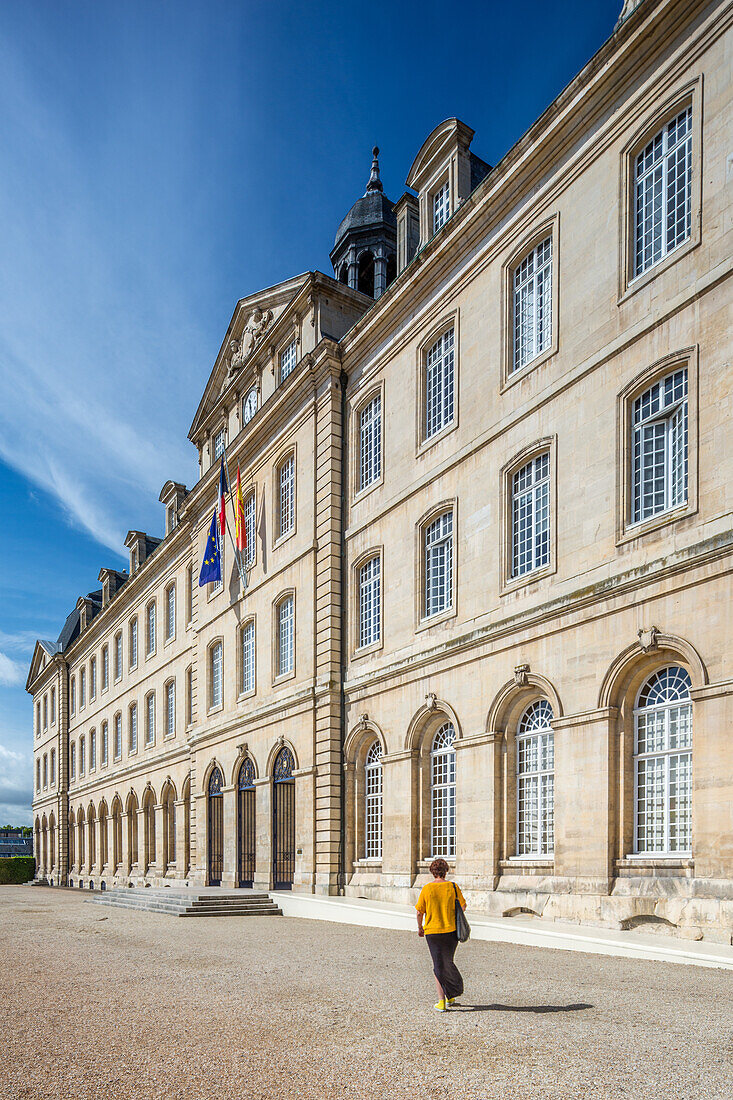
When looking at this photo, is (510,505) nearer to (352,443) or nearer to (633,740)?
(633,740)

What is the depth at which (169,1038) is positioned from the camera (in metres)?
7.32

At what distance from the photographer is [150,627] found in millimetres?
43750

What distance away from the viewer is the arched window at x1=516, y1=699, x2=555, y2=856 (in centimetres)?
1630

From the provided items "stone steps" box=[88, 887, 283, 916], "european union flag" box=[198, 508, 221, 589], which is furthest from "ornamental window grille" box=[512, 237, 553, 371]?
Result: "european union flag" box=[198, 508, 221, 589]

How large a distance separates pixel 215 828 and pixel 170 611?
38.9 feet

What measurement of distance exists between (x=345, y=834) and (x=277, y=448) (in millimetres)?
10893

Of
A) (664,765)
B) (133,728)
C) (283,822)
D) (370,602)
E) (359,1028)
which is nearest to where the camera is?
(359,1028)

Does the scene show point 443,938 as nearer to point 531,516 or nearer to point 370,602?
point 531,516

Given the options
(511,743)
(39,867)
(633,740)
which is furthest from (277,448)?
(39,867)

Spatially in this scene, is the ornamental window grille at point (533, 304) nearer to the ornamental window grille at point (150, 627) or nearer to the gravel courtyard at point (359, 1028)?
the gravel courtyard at point (359, 1028)

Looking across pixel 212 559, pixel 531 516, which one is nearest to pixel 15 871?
pixel 212 559

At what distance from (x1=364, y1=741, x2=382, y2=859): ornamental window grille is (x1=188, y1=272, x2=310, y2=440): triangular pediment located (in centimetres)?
1254

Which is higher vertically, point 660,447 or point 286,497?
point 286,497

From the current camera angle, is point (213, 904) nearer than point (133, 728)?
Yes
